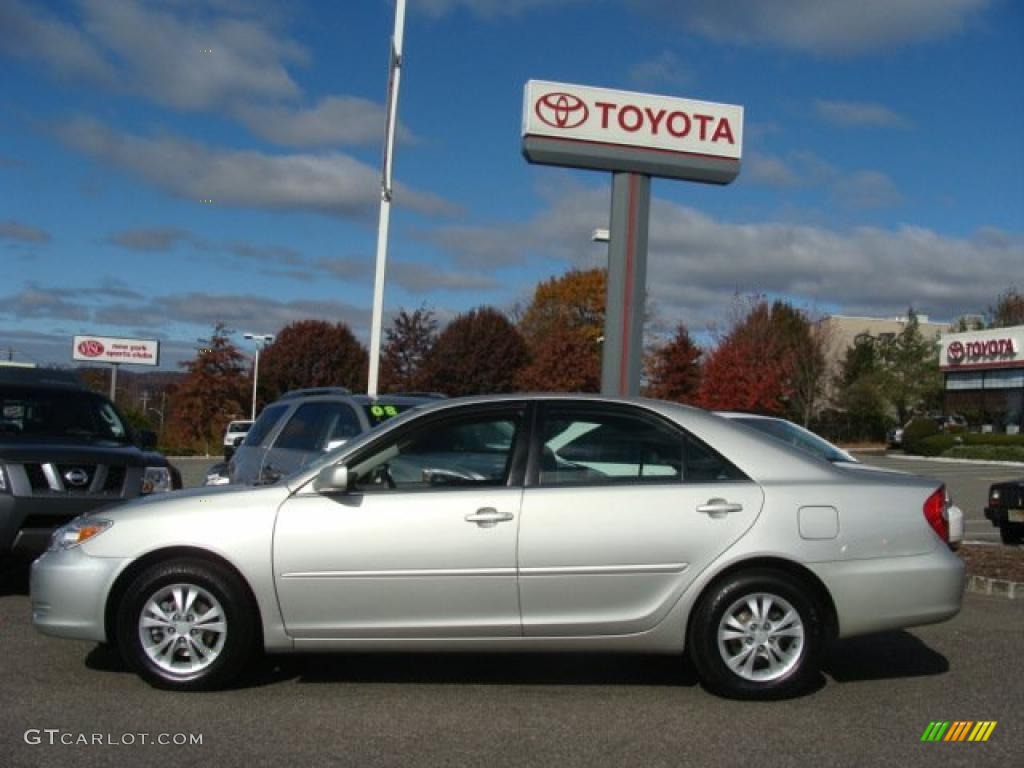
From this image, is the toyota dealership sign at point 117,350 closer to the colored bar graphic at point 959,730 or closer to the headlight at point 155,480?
the headlight at point 155,480

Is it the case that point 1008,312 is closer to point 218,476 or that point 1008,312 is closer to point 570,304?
point 570,304

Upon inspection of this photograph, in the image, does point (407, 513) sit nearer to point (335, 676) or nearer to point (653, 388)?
point (335, 676)

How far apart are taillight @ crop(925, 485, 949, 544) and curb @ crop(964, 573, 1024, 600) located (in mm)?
3562

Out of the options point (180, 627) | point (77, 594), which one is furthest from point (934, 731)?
point (77, 594)

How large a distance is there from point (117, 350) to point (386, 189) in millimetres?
50204

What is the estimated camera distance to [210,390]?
2058 inches

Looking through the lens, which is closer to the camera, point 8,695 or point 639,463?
point 8,695

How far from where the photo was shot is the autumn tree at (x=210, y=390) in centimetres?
5153

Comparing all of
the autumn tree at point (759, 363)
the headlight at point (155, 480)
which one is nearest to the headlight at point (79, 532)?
the headlight at point (155, 480)

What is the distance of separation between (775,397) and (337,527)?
45.2 metres

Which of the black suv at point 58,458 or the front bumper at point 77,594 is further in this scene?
the black suv at point 58,458

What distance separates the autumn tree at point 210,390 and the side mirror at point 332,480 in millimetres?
46635

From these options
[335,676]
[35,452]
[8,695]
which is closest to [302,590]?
[335,676]

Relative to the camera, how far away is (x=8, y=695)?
559 cm
